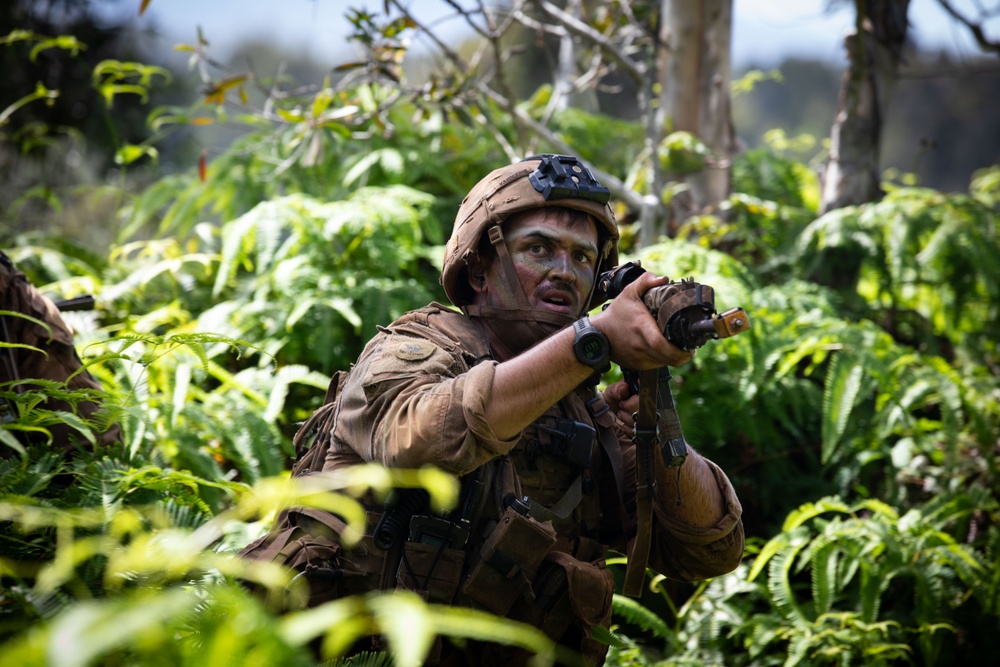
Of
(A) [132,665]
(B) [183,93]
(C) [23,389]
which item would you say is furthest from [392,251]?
(B) [183,93]

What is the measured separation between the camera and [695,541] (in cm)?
323

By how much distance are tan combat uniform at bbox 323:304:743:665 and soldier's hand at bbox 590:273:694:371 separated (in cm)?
35

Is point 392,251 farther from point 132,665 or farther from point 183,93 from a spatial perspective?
point 183,93

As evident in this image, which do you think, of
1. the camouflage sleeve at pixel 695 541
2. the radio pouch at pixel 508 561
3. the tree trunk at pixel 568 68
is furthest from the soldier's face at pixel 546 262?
the tree trunk at pixel 568 68

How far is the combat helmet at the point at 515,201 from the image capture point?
327 centimetres

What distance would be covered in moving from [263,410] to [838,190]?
4.68 m

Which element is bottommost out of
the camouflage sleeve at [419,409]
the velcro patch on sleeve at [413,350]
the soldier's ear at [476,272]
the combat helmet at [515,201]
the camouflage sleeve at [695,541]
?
the camouflage sleeve at [695,541]

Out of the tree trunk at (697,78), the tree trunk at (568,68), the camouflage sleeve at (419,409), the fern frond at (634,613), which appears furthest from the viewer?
the tree trunk at (568,68)

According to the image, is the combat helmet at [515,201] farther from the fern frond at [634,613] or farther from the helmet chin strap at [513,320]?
the fern frond at [634,613]

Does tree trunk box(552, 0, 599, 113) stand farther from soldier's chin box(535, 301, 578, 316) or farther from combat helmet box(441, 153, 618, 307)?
soldier's chin box(535, 301, 578, 316)

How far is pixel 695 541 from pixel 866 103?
17.6 feet

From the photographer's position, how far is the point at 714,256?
5.92 m

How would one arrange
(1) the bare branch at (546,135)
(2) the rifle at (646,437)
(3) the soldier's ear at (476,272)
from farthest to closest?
1. (1) the bare branch at (546,135)
2. (3) the soldier's ear at (476,272)
3. (2) the rifle at (646,437)

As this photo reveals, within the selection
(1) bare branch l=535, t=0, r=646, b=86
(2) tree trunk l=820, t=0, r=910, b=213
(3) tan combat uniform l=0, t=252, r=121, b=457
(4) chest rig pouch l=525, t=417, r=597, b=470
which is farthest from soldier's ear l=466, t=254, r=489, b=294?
(2) tree trunk l=820, t=0, r=910, b=213
